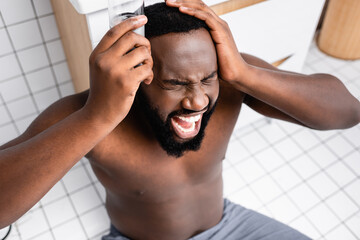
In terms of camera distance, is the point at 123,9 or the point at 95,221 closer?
the point at 123,9

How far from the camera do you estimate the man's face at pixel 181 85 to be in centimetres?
80

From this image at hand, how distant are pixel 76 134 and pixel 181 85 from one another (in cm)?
26

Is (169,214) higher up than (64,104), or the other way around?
(64,104)

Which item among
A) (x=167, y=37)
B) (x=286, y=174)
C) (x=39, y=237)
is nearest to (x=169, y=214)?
(x=167, y=37)

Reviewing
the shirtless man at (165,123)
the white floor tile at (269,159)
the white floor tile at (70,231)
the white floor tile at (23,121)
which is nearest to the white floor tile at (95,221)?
the white floor tile at (70,231)

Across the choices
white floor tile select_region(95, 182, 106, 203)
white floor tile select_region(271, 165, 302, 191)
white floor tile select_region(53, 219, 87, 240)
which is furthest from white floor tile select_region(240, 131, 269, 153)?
white floor tile select_region(53, 219, 87, 240)

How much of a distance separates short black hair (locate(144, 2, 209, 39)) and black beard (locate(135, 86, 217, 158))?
172mm

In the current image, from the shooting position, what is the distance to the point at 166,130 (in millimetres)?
929

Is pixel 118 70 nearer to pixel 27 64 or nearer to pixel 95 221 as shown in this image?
pixel 27 64

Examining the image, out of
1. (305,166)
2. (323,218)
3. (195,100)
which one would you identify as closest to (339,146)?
(305,166)

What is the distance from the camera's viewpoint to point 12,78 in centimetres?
160

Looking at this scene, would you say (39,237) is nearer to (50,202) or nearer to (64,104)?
(50,202)

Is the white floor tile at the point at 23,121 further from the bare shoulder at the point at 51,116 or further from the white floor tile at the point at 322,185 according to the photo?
the white floor tile at the point at 322,185

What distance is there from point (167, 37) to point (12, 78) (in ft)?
3.52
